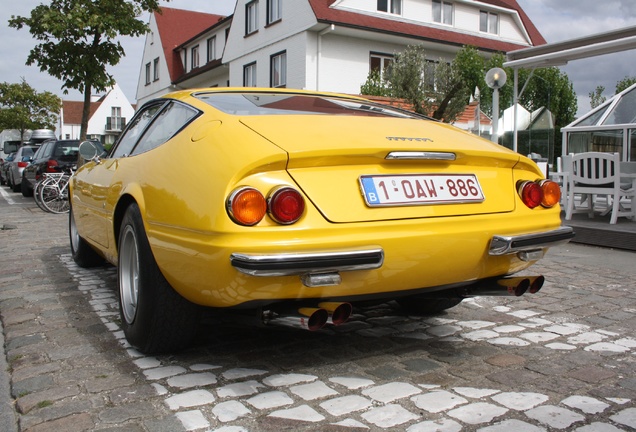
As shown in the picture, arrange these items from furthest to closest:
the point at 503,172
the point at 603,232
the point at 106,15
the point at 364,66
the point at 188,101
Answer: the point at 364,66, the point at 106,15, the point at 603,232, the point at 188,101, the point at 503,172

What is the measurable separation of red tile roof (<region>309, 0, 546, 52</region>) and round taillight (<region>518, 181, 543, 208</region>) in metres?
20.5

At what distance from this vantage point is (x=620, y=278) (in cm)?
559

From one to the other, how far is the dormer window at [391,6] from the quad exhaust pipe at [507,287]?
23984mm

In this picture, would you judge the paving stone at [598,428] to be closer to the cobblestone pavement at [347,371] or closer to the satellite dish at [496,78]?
the cobblestone pavement at [347,371]

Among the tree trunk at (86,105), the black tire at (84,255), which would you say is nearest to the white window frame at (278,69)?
the tree trunk at (86,105)

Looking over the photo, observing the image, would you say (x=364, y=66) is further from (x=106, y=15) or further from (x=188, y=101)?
(x=188, y=101)

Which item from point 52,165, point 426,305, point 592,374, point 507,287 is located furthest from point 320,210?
point 52,165

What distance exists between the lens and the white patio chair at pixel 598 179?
8046 mm

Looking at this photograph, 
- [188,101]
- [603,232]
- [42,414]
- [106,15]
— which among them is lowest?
[42,414]

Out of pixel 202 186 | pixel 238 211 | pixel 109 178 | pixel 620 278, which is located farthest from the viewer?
pixel 620 278

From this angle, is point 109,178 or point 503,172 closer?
point 503,172

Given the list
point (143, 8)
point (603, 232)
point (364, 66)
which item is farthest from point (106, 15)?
point (603, 232)

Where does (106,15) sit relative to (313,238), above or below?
above

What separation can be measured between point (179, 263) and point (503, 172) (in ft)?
5.50
